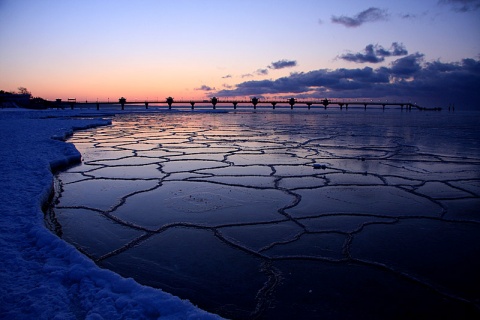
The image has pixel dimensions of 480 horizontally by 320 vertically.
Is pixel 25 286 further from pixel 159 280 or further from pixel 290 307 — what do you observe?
pixel 290 307

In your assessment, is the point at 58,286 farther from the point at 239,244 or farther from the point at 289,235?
the point at 289,235

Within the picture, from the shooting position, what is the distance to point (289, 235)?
225 centimetres

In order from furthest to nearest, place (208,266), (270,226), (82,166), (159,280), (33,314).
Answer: (82,166) < (270,226) < (208,266) < (159,280) < (33,314)

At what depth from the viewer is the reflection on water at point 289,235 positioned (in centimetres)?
155

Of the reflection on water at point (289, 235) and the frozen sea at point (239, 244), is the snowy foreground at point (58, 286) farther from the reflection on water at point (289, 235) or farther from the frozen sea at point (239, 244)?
the reflection on water at point (289, 235)

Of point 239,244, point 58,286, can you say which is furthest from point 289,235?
point 58,286

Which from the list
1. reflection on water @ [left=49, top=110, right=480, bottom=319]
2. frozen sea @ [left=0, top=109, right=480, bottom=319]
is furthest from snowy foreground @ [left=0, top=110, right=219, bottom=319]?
reflection on water @ [left=49, top=110, right=480, bottom=319]

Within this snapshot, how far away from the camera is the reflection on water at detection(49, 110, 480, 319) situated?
1548 mm

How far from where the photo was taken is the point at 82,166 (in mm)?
4719

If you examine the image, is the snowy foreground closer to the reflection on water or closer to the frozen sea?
the frozen sea

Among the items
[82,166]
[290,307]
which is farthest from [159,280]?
[82,166]

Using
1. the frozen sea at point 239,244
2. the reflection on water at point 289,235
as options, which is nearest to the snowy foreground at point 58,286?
the frozen sea at point 239,244

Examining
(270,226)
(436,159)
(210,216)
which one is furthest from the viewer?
(436,159)

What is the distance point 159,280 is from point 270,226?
3.26ft
